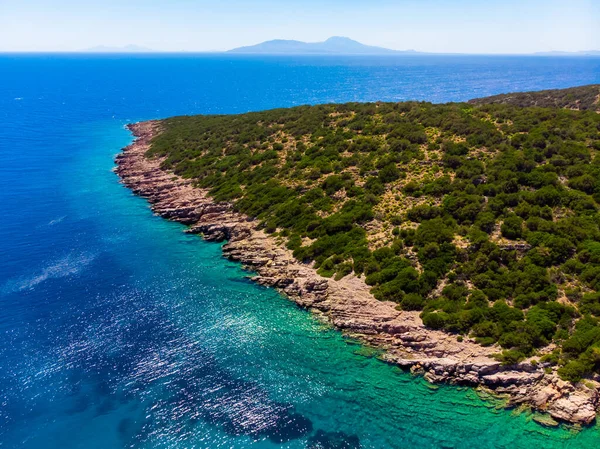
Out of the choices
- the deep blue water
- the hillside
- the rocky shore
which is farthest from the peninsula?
the hillside

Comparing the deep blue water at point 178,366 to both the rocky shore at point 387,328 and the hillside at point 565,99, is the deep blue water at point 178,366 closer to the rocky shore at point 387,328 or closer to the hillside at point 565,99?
the rocky shore at point 387,328

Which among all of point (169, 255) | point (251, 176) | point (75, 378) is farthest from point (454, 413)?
point (251, 176)

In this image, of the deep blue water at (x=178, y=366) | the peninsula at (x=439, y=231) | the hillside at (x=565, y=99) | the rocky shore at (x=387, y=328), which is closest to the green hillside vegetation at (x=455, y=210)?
the peninsula at (x=439, y=231)

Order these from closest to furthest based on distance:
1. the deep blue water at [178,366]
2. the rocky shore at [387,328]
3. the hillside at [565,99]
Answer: the deep blue water at [178,366]
the rocky shore at [387,328]
the hillside at [565,99]

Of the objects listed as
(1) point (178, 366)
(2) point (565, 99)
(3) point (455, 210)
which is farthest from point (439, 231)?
(2) point (565, 99)

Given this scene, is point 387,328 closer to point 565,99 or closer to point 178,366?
point 178,366
